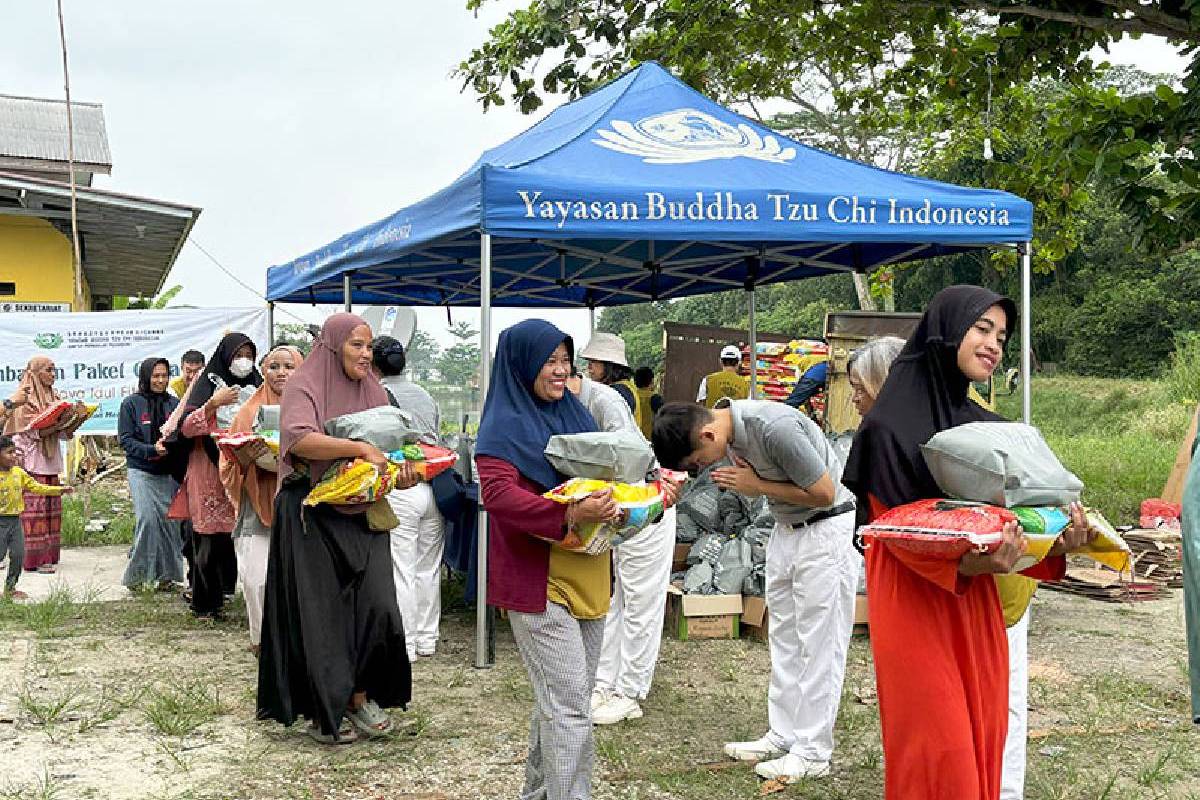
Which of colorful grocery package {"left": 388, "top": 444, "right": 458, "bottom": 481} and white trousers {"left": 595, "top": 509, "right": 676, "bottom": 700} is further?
white trousers {"left": 595, "top": 509, "right": 676, "bottom": 700}

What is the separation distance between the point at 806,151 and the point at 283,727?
4516 mm

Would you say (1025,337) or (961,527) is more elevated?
(1025,337)

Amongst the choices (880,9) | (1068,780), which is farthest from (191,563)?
(880,9)

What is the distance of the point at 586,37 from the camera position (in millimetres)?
11875

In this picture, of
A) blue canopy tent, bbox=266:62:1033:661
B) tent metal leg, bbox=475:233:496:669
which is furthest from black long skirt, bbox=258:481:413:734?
blue canopy tent, bbox=266:62:1033:661

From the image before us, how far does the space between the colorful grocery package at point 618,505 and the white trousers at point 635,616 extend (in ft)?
5.86

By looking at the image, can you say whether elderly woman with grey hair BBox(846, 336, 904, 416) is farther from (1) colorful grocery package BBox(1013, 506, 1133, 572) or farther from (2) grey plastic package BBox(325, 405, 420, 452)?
(2) grey plastic package BBox(325, 405, 420, 452)

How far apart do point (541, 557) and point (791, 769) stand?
1.51 metres

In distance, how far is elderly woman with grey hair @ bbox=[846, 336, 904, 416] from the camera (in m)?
4.02

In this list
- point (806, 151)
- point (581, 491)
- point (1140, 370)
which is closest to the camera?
point (581, 491)

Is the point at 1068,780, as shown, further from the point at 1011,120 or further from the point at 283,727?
the point at 1011,120

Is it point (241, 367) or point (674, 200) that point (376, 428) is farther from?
point (241, 367)

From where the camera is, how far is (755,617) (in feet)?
21.2

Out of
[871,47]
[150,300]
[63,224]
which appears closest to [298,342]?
[150,300]
